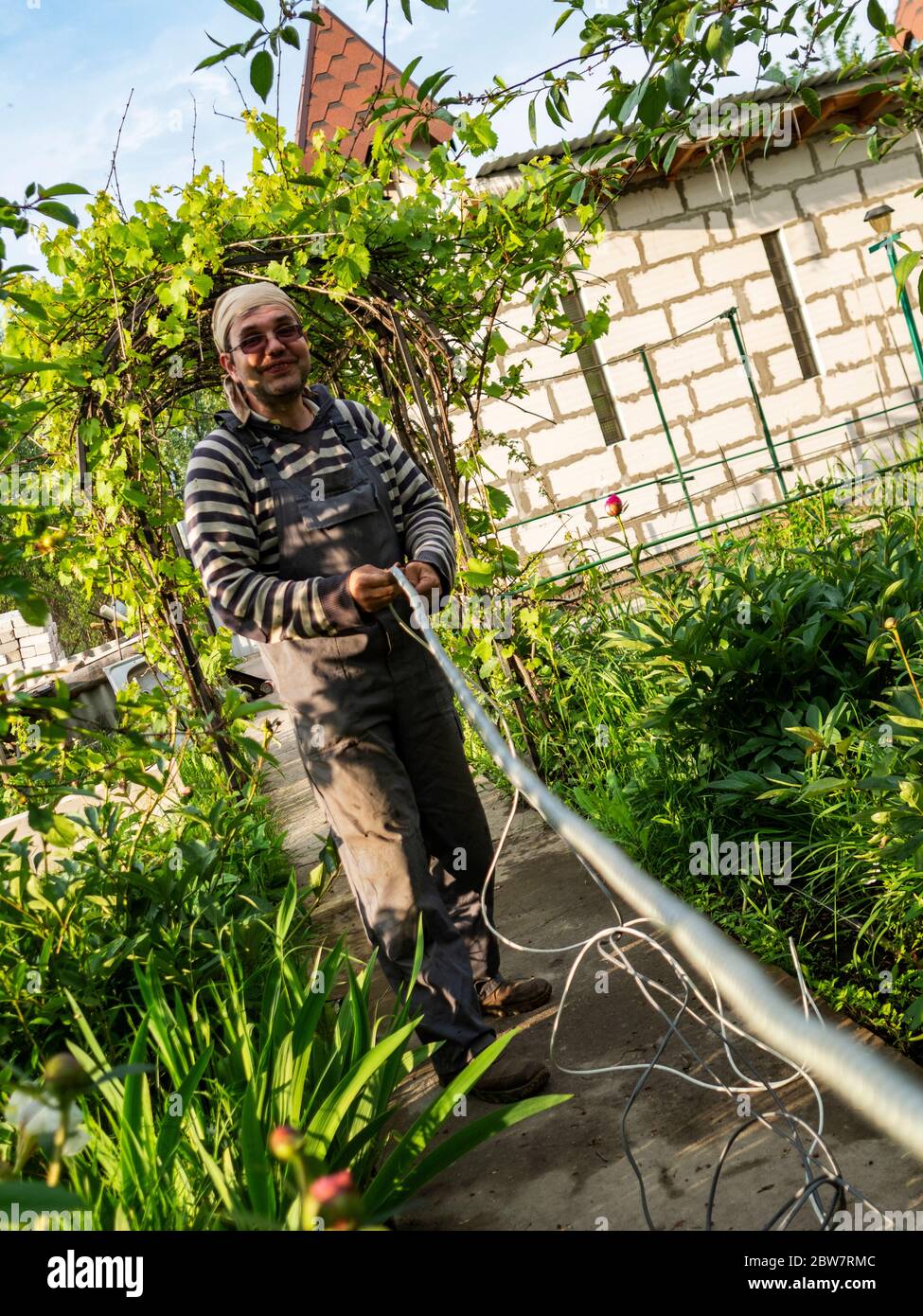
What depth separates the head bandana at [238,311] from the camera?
282cm

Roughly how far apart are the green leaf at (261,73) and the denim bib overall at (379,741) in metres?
1.15

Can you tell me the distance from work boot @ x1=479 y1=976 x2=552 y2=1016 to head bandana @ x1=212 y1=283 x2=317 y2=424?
5.70 ft

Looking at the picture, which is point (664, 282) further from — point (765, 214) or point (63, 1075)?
point (63, 1075)

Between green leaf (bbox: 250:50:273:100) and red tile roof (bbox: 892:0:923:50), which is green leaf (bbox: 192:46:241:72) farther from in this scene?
red tile roof (bbox: 892:0:923:50)

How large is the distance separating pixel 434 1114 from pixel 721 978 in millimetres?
1527

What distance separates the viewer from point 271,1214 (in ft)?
5.73

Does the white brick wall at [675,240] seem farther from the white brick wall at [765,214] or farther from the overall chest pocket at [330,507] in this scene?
the overall chest pocket at [330,507]

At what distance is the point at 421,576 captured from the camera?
8.93ft

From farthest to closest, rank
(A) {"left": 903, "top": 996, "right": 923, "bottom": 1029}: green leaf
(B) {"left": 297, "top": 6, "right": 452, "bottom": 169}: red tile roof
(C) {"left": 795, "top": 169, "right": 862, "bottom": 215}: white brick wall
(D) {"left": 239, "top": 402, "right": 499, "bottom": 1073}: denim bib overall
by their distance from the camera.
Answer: (B) {"left": 297, "top": 6, "right": 452, "bottom": 169}: red tile roof
(C) {"left": 795, "top": 169, "right": 862, "bottom": 215}: white brick wall
(D) {"left": 239, "top": 402, "right": 499, "bottom": 1073}: denim bib overall
(A) {"left": 903, "top": 996, "right": 923, "bottom": 1029}: green leaf

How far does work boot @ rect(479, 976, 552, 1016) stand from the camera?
9.85ft

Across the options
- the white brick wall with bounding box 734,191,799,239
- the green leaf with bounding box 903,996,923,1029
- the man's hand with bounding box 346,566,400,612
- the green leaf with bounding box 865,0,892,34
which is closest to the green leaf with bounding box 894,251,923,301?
the green leaf with bounding box 865,0,892,34

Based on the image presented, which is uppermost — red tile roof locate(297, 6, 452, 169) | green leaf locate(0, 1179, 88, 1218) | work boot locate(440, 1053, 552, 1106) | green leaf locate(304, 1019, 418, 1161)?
red tile roof locate(297, 6, 452, 169)
